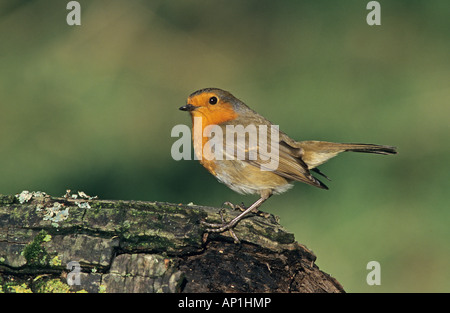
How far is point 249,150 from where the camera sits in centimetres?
421

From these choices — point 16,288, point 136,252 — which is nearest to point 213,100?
point 136,252

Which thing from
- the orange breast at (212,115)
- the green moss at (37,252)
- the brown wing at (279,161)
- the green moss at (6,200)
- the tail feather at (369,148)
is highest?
the orange breast at (212,115)

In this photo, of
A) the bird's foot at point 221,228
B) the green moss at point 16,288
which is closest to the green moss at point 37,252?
the green moss at point 16,288

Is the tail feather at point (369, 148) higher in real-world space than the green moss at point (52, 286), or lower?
higher

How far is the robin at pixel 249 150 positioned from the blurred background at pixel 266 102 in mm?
1035

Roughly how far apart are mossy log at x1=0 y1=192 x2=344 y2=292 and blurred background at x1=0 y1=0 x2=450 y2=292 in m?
1.96

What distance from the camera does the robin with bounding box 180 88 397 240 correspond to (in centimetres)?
414

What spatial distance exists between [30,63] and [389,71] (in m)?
4.38

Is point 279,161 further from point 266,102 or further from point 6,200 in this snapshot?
point 266,102

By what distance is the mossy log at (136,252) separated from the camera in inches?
108

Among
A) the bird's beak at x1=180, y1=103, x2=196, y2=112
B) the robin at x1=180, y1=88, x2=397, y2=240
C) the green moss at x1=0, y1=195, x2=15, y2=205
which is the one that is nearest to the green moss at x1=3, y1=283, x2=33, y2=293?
the green moss at x1=0, y1=195, x2=15, y2=205

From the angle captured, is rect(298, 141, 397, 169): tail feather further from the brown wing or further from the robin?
the brown wing

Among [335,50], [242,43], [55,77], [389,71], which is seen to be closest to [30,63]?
[55,77]

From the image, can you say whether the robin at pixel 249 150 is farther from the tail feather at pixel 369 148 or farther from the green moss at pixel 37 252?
the green moss at pixel 37 252
